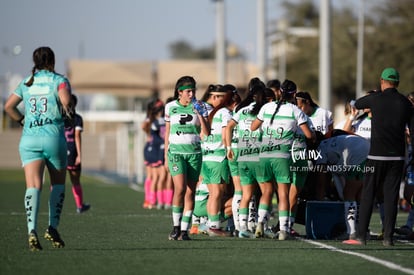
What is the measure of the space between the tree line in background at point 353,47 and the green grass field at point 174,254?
85.1 feet

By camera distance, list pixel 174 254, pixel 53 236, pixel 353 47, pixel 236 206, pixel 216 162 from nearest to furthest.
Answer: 1. pixel 174 254
2. pixel 53 236
3. pixel 216 162
4. pixel 236 206
5. pixel 353 47

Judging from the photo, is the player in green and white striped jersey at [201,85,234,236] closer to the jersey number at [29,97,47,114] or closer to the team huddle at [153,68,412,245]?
the team huddle at [153,68,412,245]

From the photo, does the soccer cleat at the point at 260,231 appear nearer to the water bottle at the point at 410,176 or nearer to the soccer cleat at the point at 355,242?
the soccer cleat at the point at 355,242

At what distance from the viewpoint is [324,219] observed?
15.6 metres

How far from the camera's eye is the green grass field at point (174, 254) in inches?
448

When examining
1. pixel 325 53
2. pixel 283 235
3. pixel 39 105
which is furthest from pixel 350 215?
pixel 325 53

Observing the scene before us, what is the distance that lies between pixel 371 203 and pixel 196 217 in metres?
3.51

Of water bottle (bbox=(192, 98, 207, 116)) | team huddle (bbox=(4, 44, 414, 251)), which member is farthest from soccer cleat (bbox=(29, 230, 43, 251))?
water bottle (bbox=(192, 98, 207, 116))

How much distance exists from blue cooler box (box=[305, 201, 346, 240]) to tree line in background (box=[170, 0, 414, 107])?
2551 cm

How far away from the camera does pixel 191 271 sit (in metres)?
11.2

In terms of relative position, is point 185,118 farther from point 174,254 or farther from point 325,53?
point 325,53

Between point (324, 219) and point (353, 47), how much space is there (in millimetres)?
46329

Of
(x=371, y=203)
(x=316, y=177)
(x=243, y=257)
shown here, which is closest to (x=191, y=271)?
(x=243, y=257)

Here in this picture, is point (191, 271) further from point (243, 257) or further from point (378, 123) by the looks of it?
point (378, 123)
